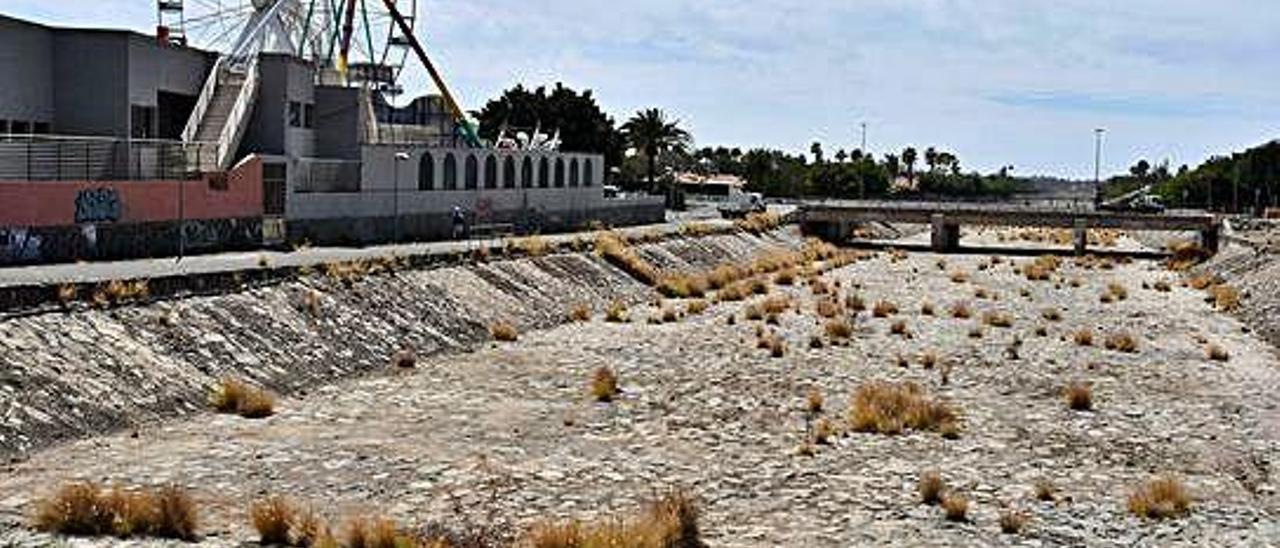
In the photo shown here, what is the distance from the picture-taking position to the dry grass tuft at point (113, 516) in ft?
68.0

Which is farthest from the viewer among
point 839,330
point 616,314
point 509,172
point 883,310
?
point 509,172

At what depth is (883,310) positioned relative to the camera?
6219 centimetres

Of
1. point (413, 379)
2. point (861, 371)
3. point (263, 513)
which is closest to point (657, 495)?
point (263, 513)

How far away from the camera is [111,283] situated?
3469 cm

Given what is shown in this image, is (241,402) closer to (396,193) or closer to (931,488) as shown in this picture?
(931,488)

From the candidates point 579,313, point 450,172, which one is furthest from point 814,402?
point 450,172

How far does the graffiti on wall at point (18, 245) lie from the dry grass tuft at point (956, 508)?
29.7m

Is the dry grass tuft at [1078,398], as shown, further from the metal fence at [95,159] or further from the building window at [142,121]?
the building window at [142,121]

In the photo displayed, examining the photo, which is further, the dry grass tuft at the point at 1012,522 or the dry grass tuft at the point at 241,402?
the dry grass tuft at the point at 241,402

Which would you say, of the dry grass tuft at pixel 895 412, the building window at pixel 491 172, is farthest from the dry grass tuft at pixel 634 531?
the building window at pixel 491 172

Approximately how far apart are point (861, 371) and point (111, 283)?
68.4ft

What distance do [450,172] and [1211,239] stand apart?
200 ft

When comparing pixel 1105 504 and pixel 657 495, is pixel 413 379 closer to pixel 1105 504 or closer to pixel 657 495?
pixel 657 495

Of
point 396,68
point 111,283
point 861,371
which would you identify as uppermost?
point 396,68
